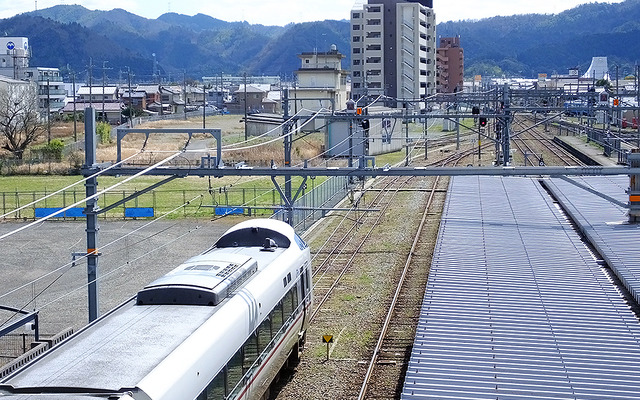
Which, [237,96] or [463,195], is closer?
[463,195]

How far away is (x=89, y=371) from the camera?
6176 millimetres

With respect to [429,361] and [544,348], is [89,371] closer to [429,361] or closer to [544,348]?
[429,361]

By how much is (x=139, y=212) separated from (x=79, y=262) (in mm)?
8277

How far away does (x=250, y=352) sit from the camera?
864 centimetres

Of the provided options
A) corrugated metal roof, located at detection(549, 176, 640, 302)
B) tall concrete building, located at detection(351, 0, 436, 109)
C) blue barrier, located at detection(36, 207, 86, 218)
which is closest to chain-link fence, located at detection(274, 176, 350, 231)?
corrugated metal roof, located at detection(549, 176, 640, 302)

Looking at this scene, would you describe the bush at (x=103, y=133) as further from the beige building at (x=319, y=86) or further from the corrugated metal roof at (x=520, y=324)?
the corrugated metal roof at (x=520, y=324)

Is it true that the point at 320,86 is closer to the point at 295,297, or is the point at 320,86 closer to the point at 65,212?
the point at 65,212

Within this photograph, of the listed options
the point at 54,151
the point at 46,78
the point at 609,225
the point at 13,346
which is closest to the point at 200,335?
the point at 13,346

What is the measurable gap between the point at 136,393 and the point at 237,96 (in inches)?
3562

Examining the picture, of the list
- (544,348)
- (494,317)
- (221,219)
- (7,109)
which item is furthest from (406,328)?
(7,109)

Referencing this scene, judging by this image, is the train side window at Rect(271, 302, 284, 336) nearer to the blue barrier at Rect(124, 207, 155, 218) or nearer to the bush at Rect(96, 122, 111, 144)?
the blue barrier at Rect(124, 207, 155, 218)

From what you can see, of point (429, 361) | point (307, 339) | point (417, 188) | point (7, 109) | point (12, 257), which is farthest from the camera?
point (7, 109)

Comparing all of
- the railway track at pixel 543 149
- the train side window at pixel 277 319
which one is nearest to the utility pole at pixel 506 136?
the train side window at pixel 277 319

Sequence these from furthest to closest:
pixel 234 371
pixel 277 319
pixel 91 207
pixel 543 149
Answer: pixel 543 149
pixel 91 207
pixel 277 319
pixel 234 371
